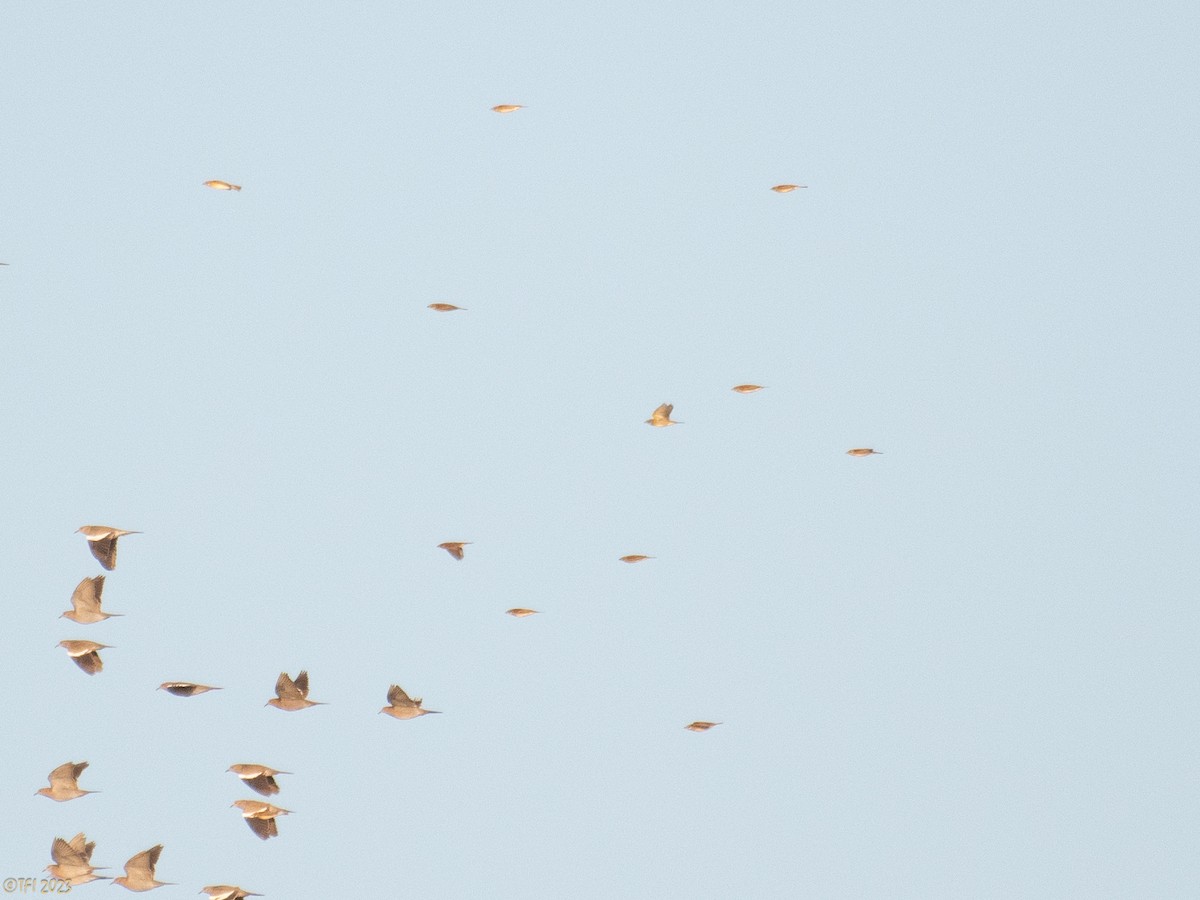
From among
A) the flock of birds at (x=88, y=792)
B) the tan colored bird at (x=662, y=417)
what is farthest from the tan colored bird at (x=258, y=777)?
the tan colored bird at (x=662, y=417)

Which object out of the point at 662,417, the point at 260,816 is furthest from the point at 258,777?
the point at 662,417

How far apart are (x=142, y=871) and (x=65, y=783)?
2.92 m

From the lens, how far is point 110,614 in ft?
170

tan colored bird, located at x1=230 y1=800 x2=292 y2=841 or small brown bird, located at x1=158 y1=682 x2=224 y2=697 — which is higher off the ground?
small brown bird, located at x1=158 y1=682 x2=224 y2=697

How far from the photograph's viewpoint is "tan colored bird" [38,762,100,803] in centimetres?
5303

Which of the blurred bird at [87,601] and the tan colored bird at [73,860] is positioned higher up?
the blurred bird at [87,601]

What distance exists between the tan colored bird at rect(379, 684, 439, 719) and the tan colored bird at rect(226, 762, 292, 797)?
2.79 metres

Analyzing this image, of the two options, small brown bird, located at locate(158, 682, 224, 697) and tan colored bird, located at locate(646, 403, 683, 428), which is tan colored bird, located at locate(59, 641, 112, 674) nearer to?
small brown bird, located at locate(158, 682, 224, 697)

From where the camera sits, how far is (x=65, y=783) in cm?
5328

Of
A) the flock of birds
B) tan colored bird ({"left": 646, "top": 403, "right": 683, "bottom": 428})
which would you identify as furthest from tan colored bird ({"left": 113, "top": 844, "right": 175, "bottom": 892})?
tan colored bird ({"left": 646, "top": 403, "right": 683, "bottom": 428})

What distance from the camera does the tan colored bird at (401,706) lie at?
5466 cm

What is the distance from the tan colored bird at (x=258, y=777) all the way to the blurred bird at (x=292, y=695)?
1.60 meters

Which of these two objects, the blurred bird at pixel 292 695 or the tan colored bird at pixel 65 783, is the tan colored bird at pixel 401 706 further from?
the tan colored bird at pixel 65 783

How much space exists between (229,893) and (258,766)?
261 cm
